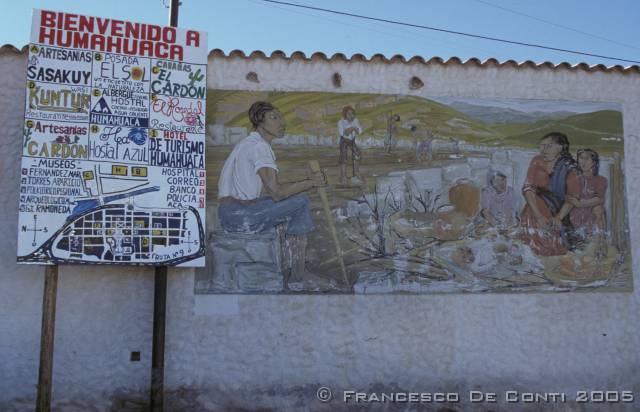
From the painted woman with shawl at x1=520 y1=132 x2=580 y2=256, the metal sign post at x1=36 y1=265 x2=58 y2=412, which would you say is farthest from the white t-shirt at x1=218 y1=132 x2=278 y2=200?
the painted woman with shawl at x1=520 y1=132 x2=580 y2=256

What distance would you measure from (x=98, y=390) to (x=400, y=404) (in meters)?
3.70

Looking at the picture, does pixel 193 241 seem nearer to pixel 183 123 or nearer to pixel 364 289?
pixel 183 123

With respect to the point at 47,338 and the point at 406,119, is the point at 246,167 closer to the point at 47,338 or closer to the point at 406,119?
the point at 406,119

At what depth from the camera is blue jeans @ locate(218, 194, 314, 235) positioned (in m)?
8.86

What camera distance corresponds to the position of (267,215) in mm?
8938

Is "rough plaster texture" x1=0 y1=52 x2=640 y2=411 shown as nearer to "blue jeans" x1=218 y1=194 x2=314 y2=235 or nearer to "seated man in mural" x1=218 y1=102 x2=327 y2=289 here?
"seated man in mural" x1=218 y1=102 x2=327 y2=289

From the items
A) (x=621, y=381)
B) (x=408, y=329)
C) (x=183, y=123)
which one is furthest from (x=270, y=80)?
(x=621, y=381)

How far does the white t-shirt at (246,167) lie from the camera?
8906mm

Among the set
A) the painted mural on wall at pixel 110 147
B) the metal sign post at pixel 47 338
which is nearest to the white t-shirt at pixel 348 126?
the painted mural on wall at pixel 110 147

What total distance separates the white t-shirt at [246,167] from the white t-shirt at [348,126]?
95 centimetres

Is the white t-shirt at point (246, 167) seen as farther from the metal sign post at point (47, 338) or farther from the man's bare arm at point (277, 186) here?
the metal sign post at point (47, 338)

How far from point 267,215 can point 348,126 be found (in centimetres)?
159

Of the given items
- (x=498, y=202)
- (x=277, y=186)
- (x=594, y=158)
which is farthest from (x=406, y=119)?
(x=594, y=158)

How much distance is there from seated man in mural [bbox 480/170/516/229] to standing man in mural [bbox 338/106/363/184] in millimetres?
1732
